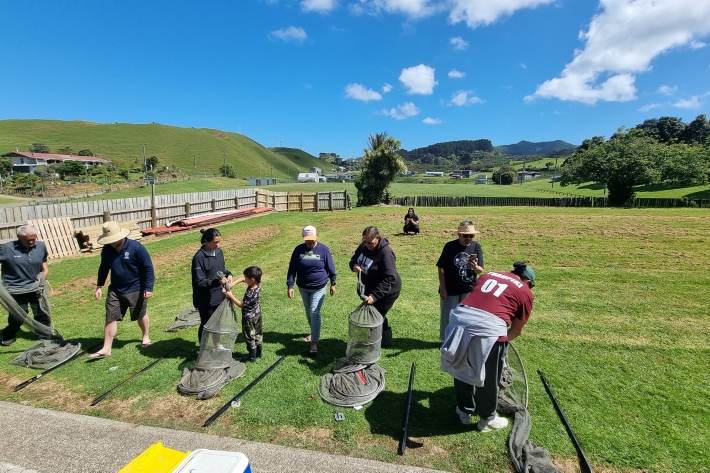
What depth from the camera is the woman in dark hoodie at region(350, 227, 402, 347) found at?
5105mm

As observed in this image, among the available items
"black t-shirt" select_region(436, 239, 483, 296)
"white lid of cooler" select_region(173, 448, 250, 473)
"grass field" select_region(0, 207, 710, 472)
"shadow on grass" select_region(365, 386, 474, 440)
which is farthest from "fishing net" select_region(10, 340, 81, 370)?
"black t-shirt" select_region(436, 239, 483, 296)

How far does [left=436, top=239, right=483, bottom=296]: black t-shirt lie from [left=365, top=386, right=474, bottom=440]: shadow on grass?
1378 millimetres

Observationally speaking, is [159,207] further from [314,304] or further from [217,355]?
[314,304]

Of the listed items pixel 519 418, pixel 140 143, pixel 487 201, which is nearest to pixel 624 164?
pixel 487 201

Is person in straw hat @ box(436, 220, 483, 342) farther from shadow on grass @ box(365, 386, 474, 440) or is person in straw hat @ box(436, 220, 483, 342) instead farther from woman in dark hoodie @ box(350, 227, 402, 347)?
shadow on grass @ box(365, 386, 474, 440)

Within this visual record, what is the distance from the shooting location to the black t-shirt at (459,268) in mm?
5180

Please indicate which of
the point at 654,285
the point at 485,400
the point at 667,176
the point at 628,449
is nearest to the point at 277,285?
the point at 485,400

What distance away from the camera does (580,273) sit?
989 cm

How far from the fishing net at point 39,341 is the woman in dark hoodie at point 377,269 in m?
4.88

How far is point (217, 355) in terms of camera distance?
5.04m

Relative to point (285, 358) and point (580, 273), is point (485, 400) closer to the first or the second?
point (285, 358)

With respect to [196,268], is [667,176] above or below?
above

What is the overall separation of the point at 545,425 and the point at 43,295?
25.9 ft

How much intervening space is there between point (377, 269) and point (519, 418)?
8.04 feet
